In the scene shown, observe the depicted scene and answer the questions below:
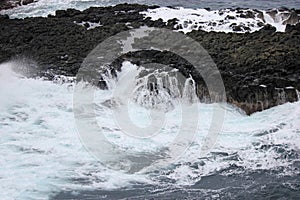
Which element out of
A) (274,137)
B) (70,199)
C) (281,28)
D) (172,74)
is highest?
(281,28)

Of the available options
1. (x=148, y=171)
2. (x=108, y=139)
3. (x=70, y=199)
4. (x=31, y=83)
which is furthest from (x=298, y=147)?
(x=31, y=83)

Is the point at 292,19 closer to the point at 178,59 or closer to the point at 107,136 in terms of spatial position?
the point at 178,59

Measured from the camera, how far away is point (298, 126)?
15.1m

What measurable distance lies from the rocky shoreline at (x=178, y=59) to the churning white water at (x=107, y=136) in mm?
645

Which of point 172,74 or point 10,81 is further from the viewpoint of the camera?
point 10,81

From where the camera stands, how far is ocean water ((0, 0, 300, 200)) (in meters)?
11.9

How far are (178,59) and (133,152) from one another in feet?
19.2

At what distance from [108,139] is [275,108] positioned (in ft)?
17.6

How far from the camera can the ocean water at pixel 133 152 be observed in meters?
11.9

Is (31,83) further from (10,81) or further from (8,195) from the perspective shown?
(8,195)

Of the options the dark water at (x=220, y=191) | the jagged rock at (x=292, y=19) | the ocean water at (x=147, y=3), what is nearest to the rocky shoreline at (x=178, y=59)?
the jagged rock at (x=292, y=19)

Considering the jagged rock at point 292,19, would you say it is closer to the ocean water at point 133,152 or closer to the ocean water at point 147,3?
the ocean water at point 147,3

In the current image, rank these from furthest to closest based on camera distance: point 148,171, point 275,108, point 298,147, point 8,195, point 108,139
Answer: point 275,108, point 108,139, point 298,147, point 148,171, point 8,195

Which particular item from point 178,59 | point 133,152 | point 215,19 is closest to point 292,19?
point 215,19
